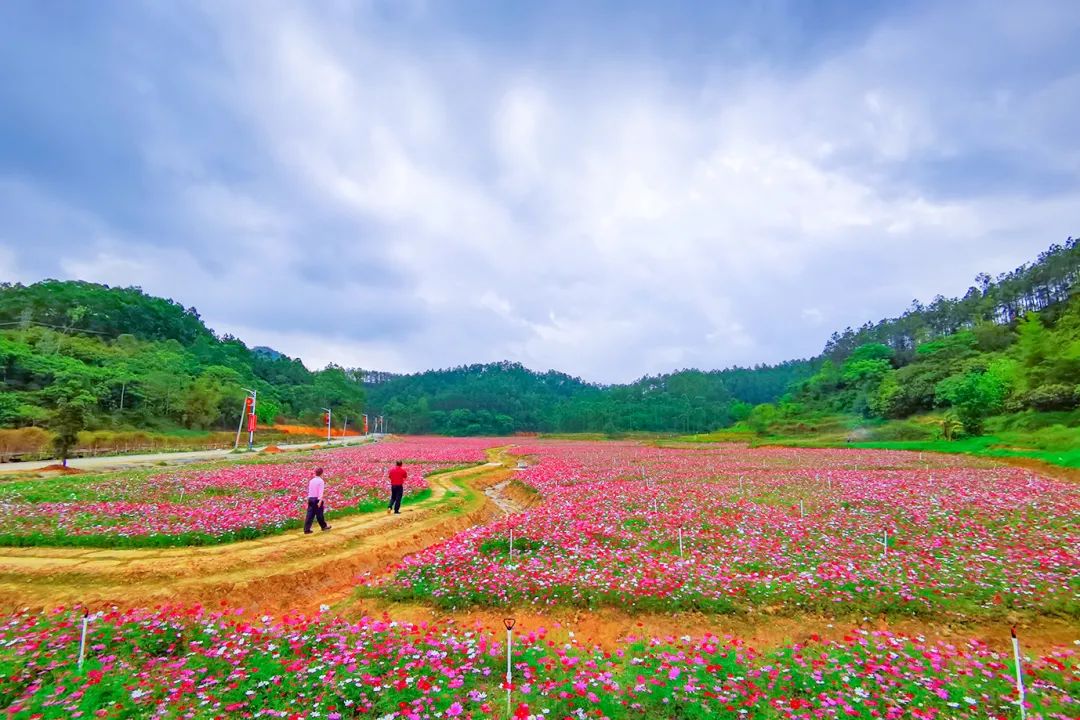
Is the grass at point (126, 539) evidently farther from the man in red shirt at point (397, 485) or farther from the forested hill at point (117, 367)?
the forested hill at point (117, 367)

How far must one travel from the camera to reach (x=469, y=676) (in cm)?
630

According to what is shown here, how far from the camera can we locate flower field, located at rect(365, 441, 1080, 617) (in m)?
9.31

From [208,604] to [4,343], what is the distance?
68427 millimetres

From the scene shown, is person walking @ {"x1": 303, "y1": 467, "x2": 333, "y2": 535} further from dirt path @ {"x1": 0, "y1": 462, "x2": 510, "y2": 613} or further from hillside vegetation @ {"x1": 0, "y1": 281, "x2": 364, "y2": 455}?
hillside vegetation @ {"x1": 0, "y1": 281, "x2": 364, "y2": 455}

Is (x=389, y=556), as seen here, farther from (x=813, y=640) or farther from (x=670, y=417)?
(x=670, y=417)

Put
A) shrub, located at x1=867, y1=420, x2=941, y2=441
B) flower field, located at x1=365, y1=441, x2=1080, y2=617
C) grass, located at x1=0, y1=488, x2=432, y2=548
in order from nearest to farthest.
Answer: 1. flower field, located at x1=365, y1=441, x2=1080, y2=617
2. grass, located at x1=0, y1=488, x2=432, y2=548
3. shrub, located at x1=867, y1=420, x2=941, y2=441

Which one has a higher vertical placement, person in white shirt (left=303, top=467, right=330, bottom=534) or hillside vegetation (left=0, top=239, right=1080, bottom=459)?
hillside vegetation (left=0, top=239, right=1080, bottom=459)

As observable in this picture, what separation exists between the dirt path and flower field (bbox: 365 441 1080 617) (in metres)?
1.84

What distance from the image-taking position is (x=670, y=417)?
12338 cm

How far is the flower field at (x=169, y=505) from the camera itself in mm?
13594

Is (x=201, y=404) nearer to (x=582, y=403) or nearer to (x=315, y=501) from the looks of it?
(x=315, y=501)

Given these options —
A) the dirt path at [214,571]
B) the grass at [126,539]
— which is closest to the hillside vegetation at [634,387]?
the grass at [126,539]

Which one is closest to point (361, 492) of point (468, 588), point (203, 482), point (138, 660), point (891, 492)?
point (203, 482)

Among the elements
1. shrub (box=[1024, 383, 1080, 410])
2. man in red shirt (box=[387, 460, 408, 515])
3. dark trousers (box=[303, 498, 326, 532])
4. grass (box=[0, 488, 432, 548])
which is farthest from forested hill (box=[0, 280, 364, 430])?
shrub (box=[1024, 383, 1080, 410])
